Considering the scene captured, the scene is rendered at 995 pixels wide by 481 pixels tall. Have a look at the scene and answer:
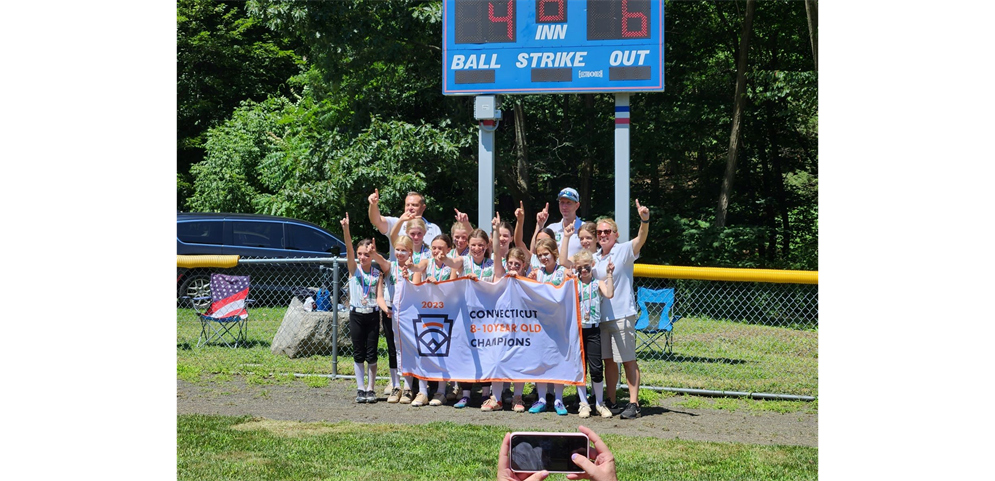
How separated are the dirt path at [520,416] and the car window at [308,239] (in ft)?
26.2

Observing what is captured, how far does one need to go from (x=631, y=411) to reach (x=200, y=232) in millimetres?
10884

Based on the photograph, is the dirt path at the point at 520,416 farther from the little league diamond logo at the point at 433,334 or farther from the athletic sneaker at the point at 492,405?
the little league diamond logo at the point at 433,334

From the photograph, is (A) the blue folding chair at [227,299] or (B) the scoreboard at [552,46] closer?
(B) the scoreboard at [552,46]

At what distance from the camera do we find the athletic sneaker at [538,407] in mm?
8242

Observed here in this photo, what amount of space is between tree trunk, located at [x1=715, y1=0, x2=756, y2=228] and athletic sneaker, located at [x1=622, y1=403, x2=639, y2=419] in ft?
42.4

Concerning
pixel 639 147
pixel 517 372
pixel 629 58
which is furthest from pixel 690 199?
pixel 517 372

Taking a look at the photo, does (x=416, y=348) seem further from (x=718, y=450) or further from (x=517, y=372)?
(x=718, y=450)

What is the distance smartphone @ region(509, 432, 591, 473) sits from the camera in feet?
9.19

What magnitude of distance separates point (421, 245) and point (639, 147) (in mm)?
13319

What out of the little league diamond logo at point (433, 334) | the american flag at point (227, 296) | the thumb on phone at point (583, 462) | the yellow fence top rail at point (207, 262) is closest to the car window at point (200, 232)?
the american flag at point (227, 296)

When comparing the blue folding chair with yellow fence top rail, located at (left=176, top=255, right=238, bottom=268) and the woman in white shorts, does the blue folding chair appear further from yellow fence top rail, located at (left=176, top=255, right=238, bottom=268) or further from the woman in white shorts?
the woman in white shorts

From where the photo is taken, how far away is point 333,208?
61.7ft
